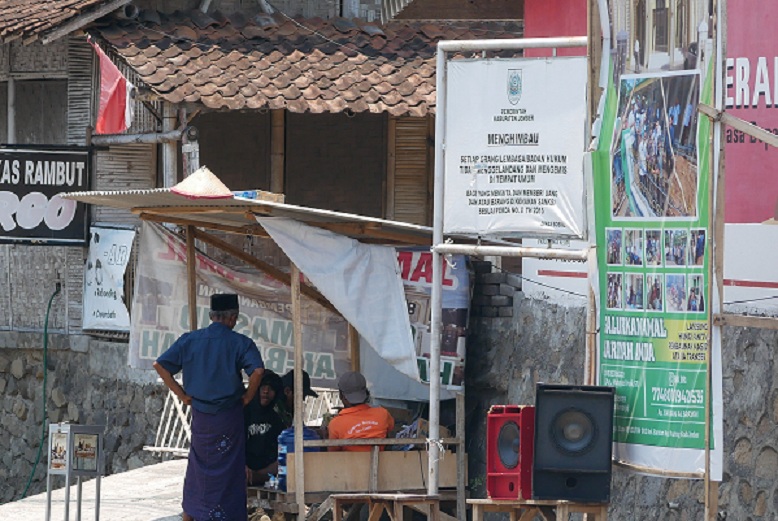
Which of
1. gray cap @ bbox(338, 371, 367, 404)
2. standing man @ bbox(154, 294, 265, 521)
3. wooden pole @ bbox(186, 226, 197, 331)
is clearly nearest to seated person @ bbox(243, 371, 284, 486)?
standing man @ bbox(154, 294, 265, 521)

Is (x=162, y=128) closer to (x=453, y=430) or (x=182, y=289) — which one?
(x=182, y=289)

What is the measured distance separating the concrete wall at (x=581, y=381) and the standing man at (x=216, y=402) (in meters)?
1.59

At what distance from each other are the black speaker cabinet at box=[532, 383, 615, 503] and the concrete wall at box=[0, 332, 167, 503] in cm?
810

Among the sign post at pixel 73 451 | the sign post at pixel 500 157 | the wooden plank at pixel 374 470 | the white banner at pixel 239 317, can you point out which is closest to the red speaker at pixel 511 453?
the sign post at pixel 500 157

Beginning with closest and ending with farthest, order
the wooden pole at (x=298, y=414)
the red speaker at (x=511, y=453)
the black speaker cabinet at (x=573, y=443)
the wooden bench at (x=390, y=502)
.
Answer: the black speaker cabinet at (x=573, y=443) → the red speaker at (x=511, y=453) → the wooden bench at (x=390, y=502) → the wooden pole at (x=298, y=414)

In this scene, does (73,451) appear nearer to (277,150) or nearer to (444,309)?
(444,309)

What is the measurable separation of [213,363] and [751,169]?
366 centimetres

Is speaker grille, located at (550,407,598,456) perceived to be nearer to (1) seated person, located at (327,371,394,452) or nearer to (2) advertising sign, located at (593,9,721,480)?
(2) advertising sign, located at (593,9,721,480)

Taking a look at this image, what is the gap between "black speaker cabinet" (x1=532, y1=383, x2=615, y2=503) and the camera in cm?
797

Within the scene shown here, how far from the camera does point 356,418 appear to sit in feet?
35.7

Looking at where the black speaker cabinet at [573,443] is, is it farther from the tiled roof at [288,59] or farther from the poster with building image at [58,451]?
the tiled roof at [288,59]

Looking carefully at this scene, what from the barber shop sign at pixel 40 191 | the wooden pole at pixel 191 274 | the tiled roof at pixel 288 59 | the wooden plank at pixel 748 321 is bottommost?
the wooden plank at pixel 748 321

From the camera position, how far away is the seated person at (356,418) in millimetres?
10875

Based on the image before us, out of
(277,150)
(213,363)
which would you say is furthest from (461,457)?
(277,150)
